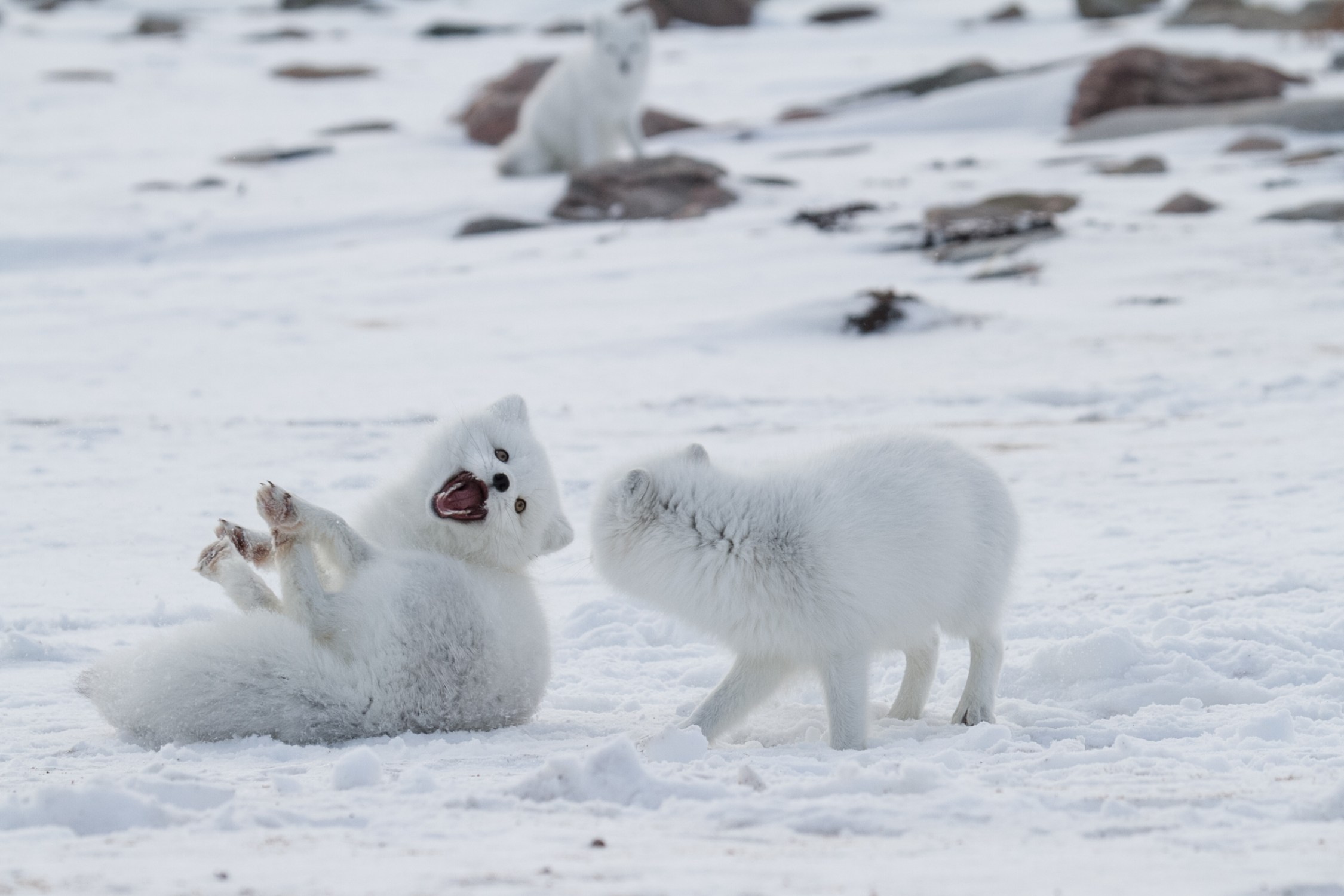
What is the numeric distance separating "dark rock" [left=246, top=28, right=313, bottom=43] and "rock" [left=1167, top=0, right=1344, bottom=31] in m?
17.2

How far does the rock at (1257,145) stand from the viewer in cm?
1445

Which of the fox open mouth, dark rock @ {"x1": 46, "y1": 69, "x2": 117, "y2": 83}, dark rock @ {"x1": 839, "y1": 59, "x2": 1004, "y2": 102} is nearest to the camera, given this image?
the fox open mouth

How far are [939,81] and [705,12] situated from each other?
12.9m

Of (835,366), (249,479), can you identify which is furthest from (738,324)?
(249,479)

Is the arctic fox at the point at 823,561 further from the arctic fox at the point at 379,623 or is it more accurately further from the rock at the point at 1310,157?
the rock at the point at 1310,157

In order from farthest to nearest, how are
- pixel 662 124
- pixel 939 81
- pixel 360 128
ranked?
pixel 939 81 → pixel 360 128 → pixel 662 124

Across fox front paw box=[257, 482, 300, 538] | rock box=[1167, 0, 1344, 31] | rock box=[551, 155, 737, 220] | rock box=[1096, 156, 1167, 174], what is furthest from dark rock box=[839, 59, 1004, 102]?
fox front paw box=[257, 482, 300, 538]

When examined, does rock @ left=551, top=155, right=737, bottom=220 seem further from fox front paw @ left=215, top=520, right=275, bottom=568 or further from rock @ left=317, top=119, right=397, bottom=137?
fox front paw @ left=215, top=520, right=275, bottom=568

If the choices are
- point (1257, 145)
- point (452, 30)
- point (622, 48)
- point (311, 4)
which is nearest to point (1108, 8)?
point (452, 30)

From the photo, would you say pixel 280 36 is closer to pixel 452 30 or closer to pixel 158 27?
pixel 158 27

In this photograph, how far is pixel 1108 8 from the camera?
2992 cm

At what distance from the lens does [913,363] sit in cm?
862

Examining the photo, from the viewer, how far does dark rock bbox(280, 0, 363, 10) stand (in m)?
Answer: 35.2

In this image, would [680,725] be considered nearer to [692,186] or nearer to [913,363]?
[913,363]
